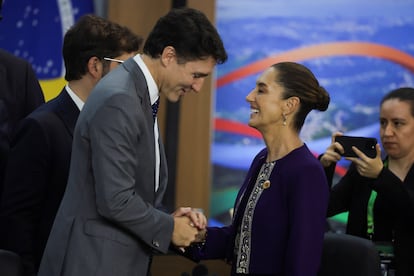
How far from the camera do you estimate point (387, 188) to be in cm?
269

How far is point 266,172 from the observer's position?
2.26 m

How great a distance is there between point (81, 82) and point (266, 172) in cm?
71

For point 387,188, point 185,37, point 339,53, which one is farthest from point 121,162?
point 339,53

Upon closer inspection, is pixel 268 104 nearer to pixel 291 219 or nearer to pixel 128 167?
pixel 291 219

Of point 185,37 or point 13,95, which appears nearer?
point 185,37

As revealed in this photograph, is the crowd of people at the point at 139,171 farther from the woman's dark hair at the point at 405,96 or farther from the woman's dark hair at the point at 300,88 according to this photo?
the woman's dark hair at the point at 405,96

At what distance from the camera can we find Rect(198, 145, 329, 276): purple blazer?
2102 millimetres

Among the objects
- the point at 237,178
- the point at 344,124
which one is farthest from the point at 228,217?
the point at 344,124

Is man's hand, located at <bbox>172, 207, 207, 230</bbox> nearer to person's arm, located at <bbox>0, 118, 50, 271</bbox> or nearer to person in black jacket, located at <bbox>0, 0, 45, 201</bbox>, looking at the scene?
person's arm, located at <bbox>0, 118, 50, 271</bbox>

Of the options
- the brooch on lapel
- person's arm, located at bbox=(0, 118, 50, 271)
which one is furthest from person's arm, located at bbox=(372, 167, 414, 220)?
person's arm, located at bbox=(0, 118, 50, 271)

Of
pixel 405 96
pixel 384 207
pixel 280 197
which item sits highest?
pixel 405 96

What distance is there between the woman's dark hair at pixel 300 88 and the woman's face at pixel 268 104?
0.06 ft

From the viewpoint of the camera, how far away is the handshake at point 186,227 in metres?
2.06

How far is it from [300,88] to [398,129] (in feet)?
2.51
